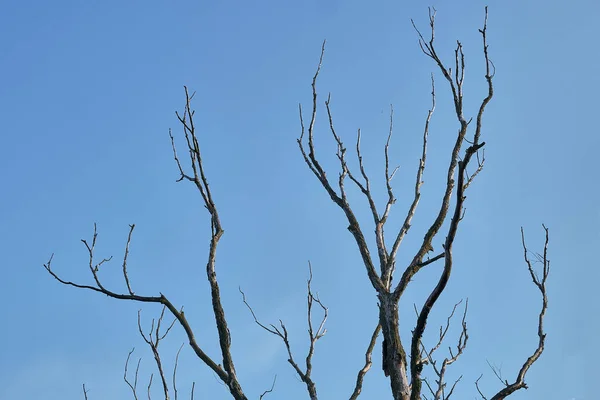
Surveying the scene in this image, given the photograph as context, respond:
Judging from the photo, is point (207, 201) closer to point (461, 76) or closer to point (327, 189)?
point (327, 189)

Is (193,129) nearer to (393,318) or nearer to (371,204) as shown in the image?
(371,204)

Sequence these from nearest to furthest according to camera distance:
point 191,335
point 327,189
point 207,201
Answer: point 191,335, point 207,201, point 327,189

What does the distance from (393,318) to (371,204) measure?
3.47 ft

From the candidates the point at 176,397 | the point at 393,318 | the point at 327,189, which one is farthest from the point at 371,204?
the point at 176,397

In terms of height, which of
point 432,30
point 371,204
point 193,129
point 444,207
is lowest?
point 444,207

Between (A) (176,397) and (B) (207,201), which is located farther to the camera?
(A) (176,397)

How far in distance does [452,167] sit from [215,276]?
178 centimetres

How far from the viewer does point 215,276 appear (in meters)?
3.94

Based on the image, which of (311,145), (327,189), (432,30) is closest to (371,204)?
(327,189)

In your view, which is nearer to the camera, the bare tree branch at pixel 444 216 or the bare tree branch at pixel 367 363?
the bare tree branch at pixel 444 216

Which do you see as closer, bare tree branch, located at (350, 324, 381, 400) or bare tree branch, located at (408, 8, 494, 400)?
bare tree branch, located at (408, 8, 494, 400)

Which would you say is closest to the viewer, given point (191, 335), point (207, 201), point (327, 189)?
point (191, 335)

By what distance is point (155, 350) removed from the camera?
184 inches

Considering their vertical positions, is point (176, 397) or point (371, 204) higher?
point (371, 204)
